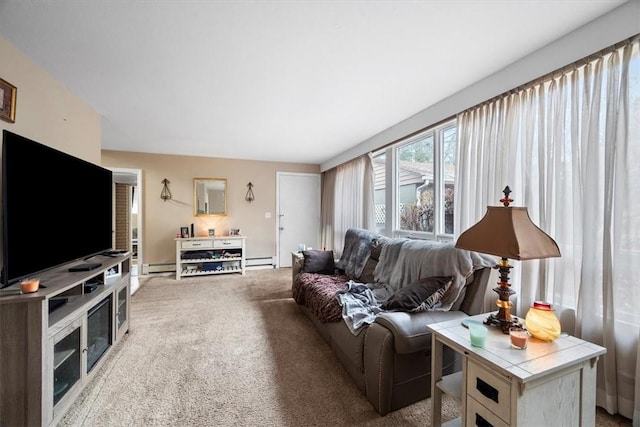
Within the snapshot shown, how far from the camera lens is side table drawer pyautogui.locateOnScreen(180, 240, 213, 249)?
470 cm

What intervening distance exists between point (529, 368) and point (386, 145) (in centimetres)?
290

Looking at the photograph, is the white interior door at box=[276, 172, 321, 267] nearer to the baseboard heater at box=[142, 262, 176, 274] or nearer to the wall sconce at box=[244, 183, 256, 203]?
the wall sconce at box=[244, 183, 256, 203]

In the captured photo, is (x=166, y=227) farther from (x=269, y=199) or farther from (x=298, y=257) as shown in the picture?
(x=298, y=257)

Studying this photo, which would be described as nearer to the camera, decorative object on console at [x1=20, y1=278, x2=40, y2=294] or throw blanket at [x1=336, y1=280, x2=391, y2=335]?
decorative object on console at [x1=20, y1=278, x2=40, y2=294]

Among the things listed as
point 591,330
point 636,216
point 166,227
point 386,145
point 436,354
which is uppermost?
point 386,145

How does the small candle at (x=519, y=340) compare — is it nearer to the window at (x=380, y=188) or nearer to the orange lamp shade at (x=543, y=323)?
the orange lamp shade at (x=543, y=323)

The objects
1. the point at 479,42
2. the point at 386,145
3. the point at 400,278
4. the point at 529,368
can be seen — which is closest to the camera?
the point at 529,368

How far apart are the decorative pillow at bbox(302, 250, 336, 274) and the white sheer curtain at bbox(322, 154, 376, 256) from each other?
872mm

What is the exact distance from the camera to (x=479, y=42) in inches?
66.0

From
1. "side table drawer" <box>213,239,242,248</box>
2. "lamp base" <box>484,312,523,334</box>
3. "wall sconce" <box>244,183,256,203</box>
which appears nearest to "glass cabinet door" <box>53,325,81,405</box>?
"lamp base" <box>484,312,523,334</box>

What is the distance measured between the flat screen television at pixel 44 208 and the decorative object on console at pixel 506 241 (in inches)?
97.4

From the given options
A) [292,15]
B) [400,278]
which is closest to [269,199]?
[400,278]

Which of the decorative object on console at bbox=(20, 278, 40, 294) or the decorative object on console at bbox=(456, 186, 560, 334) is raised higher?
the decorative object on console at bbox=(456, 186, 560, 334)

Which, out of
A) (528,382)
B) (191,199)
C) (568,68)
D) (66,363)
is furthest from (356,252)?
(191,199)
